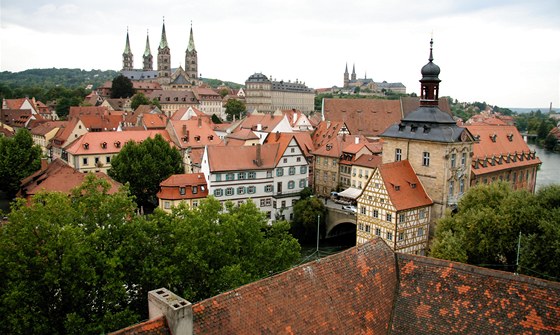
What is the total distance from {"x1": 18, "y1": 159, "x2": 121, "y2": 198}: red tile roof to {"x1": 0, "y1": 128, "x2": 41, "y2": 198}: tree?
27.8 feet

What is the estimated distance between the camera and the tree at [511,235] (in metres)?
25.0

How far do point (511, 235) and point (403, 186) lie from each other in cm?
1106

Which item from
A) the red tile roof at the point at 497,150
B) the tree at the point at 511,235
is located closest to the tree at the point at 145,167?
the red tile roof at the point at 497,150

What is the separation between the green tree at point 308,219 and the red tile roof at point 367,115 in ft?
99.3

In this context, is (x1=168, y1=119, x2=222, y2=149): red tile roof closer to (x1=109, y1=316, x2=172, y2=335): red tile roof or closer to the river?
the river

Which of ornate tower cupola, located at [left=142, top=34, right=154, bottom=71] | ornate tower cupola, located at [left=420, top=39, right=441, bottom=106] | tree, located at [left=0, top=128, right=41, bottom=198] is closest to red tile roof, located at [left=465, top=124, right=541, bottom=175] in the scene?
ornate tower cupola, located at [left=420, top=39, right=441, bottom=106]

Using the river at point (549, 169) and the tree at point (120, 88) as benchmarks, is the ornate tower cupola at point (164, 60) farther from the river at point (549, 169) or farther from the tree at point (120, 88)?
the river at point (549, 169)

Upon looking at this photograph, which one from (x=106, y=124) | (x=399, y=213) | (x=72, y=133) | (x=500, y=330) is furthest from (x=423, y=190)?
(x=106, y=124)

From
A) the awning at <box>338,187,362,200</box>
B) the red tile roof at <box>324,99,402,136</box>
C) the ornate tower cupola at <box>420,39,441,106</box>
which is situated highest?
the ornate tower cupola at <box>420,39,441,106</box>

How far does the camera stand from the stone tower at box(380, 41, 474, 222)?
37938mm

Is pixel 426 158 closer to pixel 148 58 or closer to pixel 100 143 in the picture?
pixel 100 143

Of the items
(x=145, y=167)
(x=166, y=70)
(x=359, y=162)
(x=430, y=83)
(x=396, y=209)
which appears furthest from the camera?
(x=166, y=70)

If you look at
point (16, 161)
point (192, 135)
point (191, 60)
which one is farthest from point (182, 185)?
point (191, 60)

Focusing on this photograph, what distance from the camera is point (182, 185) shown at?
146 ft
